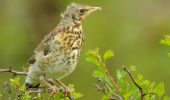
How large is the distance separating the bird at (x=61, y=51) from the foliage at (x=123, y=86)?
4.68 ft

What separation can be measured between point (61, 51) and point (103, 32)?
31.2ft

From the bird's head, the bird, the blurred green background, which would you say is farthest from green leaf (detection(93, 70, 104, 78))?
the blurred green background

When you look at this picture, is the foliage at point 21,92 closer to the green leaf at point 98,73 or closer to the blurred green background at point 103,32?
the green leaf at point 98,73

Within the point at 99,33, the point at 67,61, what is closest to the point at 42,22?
the point at 99,33

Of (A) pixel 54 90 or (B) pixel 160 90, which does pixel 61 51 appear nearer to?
(A) pixel 54 90

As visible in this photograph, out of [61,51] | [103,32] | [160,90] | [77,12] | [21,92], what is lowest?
[160,90]

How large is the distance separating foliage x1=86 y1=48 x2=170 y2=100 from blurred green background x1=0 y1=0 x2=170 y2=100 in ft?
26.6

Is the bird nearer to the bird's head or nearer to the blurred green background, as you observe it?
the bird's head

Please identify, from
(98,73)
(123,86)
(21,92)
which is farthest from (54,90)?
(123,86)

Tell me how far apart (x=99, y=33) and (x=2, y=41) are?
7.08 feet

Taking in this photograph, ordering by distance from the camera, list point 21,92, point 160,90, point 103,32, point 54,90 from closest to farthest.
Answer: point 160,90
point 21,92
point 54,90
point 103,32

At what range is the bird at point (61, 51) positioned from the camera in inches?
354

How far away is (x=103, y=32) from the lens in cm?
1858

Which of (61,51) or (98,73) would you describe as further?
(61,51)
